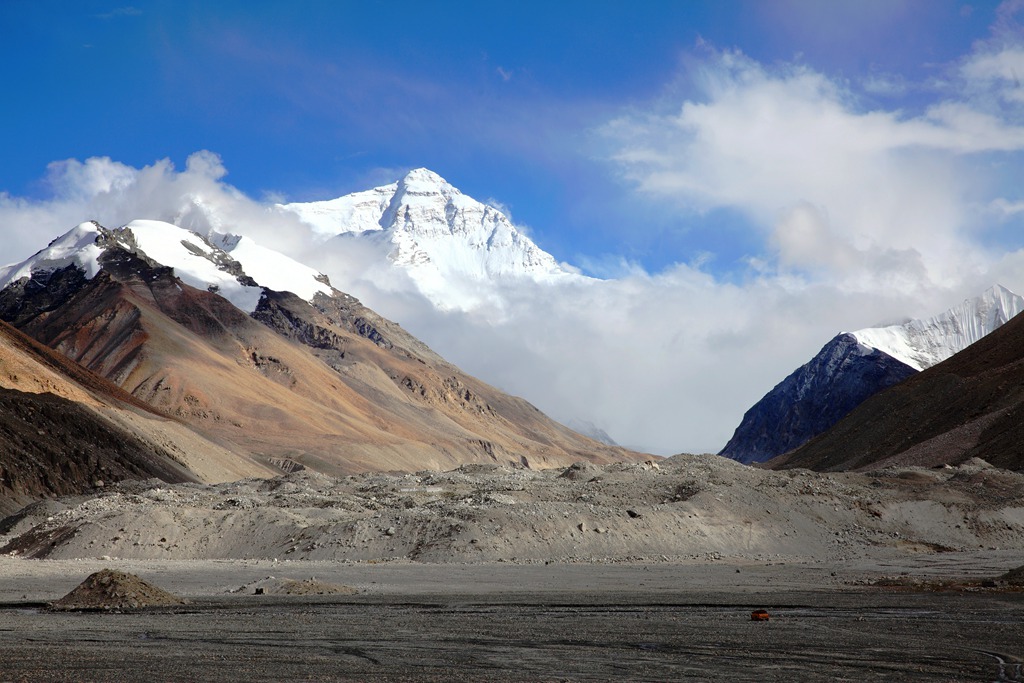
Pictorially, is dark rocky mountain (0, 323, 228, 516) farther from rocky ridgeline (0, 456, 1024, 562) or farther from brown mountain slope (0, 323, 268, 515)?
rocky ridgeline (0, 456, 1024, 562)

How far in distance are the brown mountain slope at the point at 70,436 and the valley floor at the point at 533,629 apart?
5437 centimetres

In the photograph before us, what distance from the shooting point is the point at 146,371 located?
160750mm

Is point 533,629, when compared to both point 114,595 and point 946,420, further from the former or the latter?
point 946,420

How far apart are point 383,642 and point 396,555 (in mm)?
24660

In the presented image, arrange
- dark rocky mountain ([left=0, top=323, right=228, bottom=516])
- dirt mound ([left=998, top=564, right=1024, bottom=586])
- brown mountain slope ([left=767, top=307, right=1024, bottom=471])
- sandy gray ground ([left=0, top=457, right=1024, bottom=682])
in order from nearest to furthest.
A: sandy gray ground ([left=0, top=457, right=1024, bottom=682]) < dirt mound ([left=998, top=564, right=1024, bottom=586]) < dark rocky mountain ([left=0, top=323, right=228, bottom=516]) < brown mountain slope ([left=767, top=307, right=1024, bottom=471])

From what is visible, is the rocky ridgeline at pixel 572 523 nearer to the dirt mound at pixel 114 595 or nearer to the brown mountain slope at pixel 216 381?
the dirt mound at pixel 114 595

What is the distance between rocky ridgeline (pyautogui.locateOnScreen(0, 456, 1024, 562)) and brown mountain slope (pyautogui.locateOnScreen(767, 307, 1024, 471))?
3247 centimetres

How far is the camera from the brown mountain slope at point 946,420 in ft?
296

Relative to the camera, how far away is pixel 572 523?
47344 mm

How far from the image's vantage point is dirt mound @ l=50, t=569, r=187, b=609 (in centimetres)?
2853

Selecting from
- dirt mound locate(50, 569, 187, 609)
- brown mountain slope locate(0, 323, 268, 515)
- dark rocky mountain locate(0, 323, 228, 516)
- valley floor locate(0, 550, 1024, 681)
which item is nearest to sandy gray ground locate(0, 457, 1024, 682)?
valley floor locate(0, 550, 1024, 681)

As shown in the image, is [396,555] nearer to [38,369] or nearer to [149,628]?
[149,628]

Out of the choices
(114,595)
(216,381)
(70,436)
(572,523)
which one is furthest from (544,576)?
(216,381)

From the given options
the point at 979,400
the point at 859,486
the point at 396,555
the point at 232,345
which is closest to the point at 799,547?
the point at 859,486
